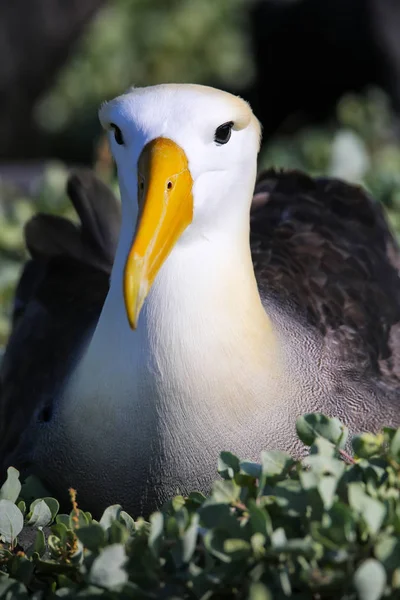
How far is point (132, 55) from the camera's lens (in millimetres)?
9289

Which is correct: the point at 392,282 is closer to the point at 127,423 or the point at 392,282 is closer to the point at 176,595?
the point at 127,423

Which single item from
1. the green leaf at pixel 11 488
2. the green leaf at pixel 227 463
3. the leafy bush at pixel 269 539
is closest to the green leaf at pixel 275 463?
the leafy bush at pixel 269 539

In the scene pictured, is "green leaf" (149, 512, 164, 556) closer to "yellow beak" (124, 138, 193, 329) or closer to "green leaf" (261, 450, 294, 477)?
"green leaf" (261, 450, 294, 477)

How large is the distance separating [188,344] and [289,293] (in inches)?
26.0

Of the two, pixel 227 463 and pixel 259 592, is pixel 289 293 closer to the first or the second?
pixel 227 463

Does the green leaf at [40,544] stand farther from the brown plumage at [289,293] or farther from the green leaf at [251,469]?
the brown plumage at [289,293]

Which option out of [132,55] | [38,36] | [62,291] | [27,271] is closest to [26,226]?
[27,271]

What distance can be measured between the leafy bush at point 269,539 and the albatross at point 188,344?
39cm

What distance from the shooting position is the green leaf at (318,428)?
87.4 inches

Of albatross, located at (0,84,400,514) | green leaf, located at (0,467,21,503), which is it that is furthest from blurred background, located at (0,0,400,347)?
green leaf, located at (0,467,21,503)

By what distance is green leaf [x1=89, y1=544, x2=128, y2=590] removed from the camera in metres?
2.01

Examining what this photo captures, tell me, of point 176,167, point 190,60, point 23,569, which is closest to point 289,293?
point 176,167

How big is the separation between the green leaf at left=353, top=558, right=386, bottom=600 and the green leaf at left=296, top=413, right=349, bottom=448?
1.32ft

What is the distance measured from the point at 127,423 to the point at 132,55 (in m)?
7.09
